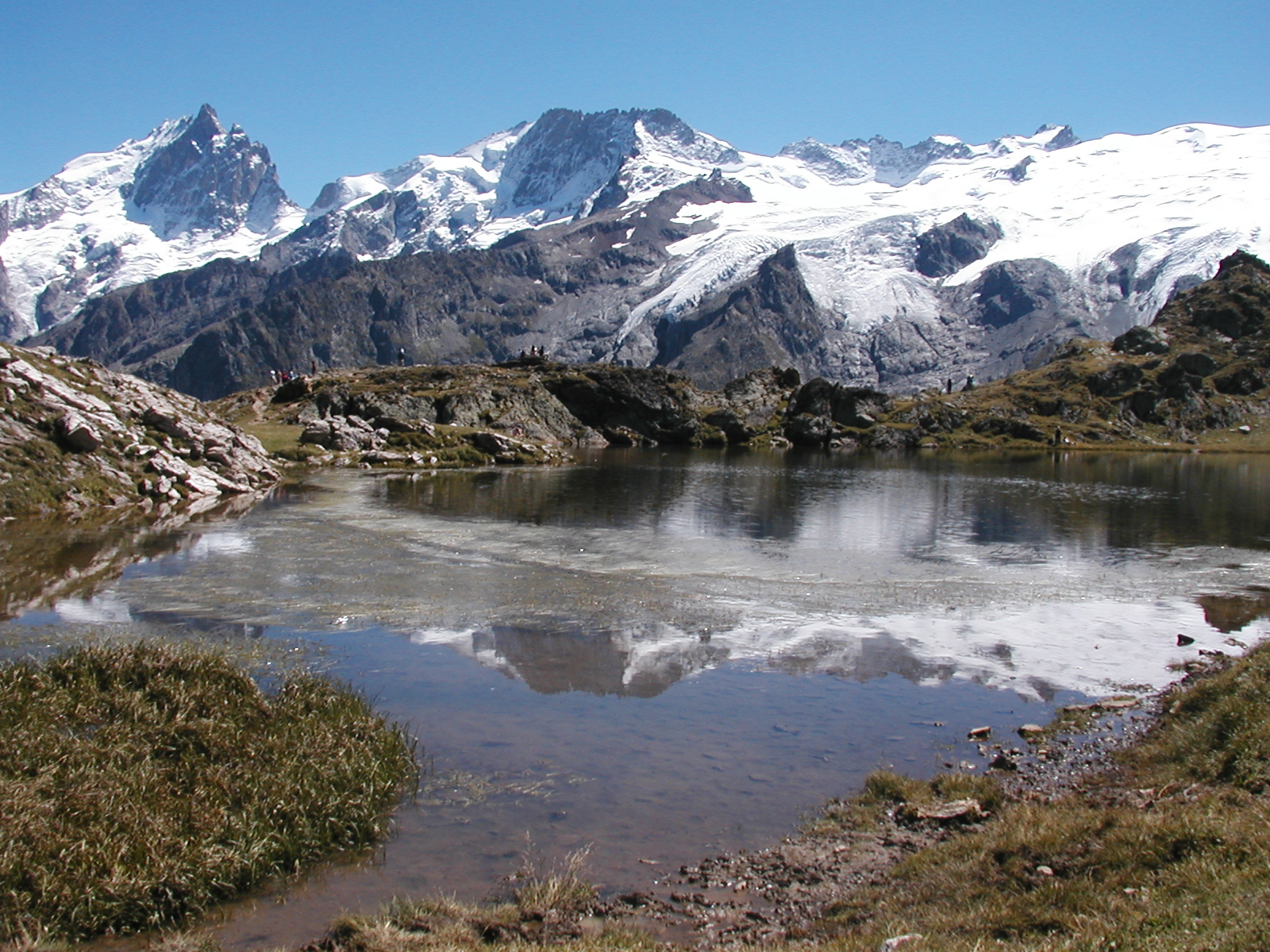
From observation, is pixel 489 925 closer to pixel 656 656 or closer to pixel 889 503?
pixel 656 656

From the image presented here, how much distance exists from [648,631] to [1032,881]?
16.7 metres

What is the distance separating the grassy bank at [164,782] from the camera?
37.3 feet

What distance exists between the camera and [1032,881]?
37.8 ft

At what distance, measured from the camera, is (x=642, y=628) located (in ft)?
91.4

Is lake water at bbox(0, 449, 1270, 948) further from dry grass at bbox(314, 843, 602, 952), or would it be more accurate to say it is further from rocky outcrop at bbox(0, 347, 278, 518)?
rocky outcrop at bbox(0, 347, 278, 518)

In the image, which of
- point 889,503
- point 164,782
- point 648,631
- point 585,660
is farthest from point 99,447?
point 889,503

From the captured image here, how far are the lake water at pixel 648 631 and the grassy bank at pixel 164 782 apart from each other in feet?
2.57

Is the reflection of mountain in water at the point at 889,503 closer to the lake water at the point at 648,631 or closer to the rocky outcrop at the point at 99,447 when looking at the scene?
the lake water at the point at 648,631

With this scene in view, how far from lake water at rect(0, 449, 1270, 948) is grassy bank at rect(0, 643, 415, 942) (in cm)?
78

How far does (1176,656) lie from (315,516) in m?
44.6

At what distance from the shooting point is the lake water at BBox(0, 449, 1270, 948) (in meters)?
14.8

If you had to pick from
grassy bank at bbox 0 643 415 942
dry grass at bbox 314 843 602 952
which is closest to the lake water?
dry grass at bbox 314 843 602 952

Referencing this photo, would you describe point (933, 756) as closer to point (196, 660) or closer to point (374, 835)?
point (374, 835)

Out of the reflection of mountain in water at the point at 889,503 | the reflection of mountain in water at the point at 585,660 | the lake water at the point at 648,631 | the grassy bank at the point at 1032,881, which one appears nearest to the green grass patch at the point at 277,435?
the reflection of mountain in water at the point at 889,503
